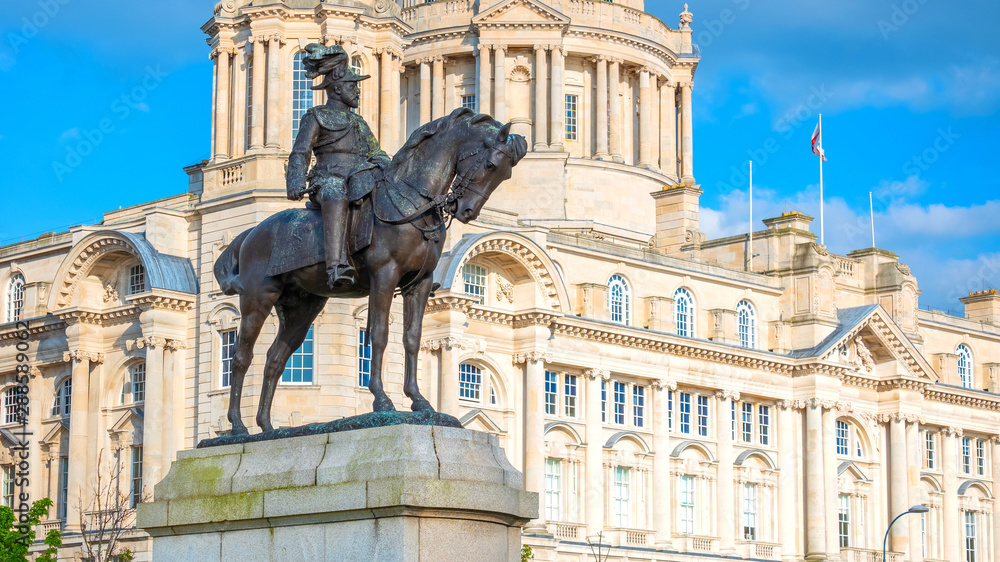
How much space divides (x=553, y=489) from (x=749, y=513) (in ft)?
36.8

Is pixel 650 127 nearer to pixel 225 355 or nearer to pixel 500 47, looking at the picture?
pixel 500 47

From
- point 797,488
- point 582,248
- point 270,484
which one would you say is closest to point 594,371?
point 582,248

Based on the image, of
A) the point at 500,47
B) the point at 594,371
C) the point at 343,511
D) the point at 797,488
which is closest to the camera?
the point at 343,511

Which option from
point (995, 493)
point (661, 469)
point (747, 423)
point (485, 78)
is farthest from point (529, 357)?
point (995, 493)

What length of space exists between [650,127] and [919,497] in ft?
67.1

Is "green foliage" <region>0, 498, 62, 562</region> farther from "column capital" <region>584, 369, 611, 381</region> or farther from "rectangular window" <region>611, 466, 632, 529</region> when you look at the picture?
"rectangular window" <region>611, 466, 632, 529</region>

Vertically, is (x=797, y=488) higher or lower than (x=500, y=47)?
lower

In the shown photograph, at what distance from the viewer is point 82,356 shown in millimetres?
61875

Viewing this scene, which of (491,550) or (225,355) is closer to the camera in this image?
(491,550)

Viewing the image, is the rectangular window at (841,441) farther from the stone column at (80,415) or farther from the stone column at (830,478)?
the stone column at (80,415)

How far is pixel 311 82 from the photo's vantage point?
59.5 meters

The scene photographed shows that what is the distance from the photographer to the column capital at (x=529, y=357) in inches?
2453

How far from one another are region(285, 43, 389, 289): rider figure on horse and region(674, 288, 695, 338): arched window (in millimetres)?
50672

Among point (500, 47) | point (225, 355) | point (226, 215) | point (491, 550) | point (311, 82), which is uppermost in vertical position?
point (500, 47)
